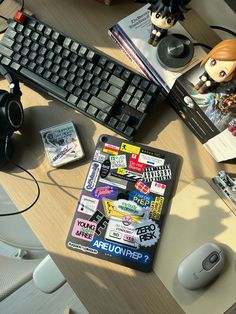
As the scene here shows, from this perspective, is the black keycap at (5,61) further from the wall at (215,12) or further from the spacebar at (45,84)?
the wall at (215,12)

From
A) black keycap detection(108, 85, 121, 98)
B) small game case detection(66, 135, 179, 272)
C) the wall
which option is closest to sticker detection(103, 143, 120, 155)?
small game case detection(66, 135, 179, 272)

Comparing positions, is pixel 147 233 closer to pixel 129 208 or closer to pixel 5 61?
pixel 129 208

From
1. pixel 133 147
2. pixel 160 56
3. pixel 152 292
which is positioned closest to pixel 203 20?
pixel 160 56

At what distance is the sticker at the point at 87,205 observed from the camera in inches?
29.0

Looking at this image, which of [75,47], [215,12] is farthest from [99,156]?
[215,12]

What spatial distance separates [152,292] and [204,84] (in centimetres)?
39

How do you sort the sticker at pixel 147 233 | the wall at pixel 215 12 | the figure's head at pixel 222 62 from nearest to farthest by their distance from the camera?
the figure's head at pixel 222 62, the sticker at pixel 147 233, the wall at pixel 215 12

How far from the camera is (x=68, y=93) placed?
2.57 ft

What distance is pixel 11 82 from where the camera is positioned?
78cm

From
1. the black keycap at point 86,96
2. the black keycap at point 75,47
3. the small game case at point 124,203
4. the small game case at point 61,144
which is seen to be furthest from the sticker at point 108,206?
the black keycap at point 75,47

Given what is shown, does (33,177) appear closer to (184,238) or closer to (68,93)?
(68,93)

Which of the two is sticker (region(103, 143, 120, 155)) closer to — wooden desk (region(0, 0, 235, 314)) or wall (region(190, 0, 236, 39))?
wooden desk (region(0, 0, 235, 314))

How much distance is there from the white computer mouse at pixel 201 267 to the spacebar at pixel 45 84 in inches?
15.9

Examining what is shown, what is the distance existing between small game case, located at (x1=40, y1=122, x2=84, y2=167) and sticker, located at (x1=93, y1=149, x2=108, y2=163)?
0.03 metres
